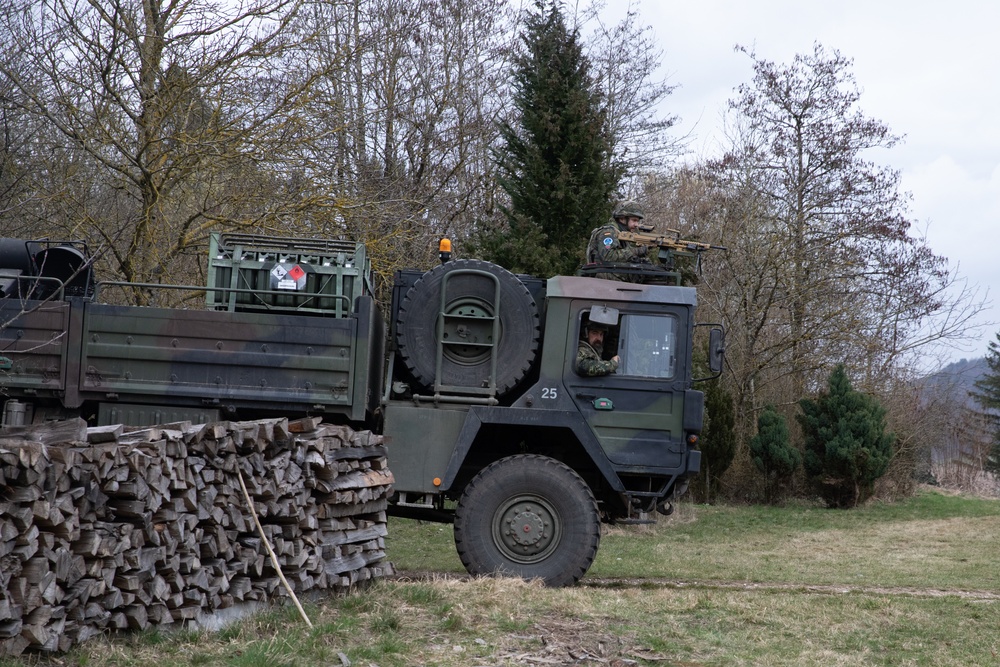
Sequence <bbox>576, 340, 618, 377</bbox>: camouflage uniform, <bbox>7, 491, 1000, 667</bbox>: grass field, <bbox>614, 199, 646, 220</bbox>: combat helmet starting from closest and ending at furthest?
1. <bbox>7, 491, 1000, 667</bbox>: grass field
2. <bbox>576, 340, 618, 377</bbox>: camouflage uniform
3. <bbox>614, 199, 646, 220</bbox>: combat helmet

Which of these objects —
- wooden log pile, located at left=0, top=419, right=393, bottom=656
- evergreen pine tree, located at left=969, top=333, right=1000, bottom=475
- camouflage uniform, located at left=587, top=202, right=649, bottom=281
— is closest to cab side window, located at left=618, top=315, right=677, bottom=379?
camouflage uniform, located at left=587, top=202, right=649, bottom=281

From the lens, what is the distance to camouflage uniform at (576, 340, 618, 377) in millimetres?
8703

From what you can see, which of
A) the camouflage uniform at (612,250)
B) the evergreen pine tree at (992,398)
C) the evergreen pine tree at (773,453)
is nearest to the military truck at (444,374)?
the camouflage uniform at (612,250)

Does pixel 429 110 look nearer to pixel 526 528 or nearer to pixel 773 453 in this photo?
pixel 773 453

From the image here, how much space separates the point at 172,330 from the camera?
7930mm

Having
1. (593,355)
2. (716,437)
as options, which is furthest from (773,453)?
(593,355)

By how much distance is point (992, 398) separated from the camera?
38500mm

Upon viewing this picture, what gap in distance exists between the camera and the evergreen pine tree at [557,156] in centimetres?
1623

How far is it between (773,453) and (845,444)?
1374mm

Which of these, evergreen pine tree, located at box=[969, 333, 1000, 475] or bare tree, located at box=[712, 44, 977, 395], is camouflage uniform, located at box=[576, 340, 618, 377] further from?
evergreen pine tree, located at box=[969, 333, 1000, 475]

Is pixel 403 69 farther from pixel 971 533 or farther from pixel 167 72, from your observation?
pixel 971 533

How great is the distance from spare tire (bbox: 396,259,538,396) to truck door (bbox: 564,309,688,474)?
489mm

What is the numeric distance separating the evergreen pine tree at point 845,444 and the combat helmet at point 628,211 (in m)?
11.3

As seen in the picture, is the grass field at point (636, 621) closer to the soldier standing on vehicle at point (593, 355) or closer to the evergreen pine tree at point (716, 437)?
the soldier standing on vehicle at point (593, 355)
